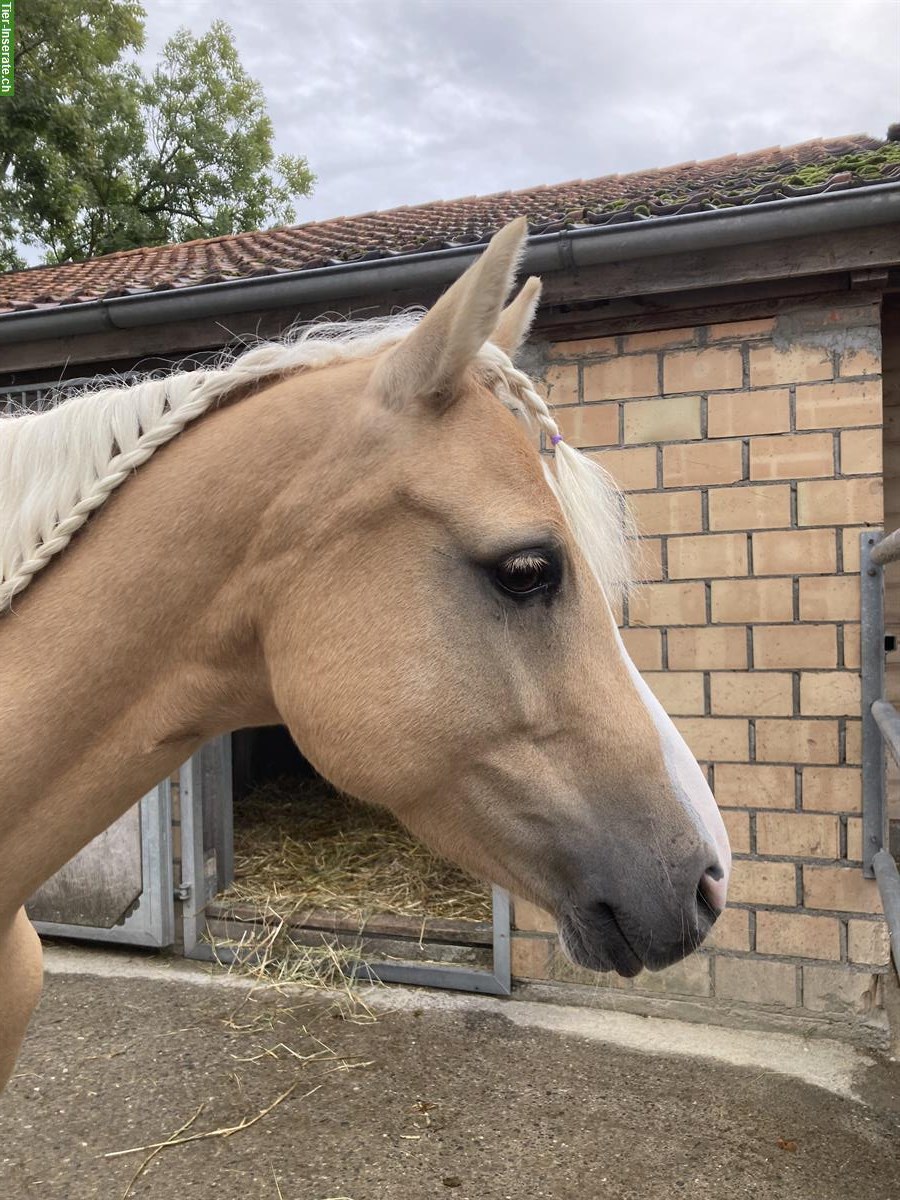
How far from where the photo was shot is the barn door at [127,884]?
4.18 meters

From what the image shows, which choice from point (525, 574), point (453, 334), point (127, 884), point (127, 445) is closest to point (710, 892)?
point (525, 574)

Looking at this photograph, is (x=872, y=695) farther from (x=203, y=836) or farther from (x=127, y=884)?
(x=127, y=884)

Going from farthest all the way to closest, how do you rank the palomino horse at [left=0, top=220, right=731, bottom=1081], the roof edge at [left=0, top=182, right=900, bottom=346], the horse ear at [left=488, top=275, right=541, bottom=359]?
the roof edge at [left=0, top=182, right=900, bottom=346] < the horse ear at [left=488, top=275, right=541, bottom=359] < the palomino horse at [left=0, top=220, right=731, bottom=1081]

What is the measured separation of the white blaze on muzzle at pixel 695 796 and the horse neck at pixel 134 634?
26.6 inches

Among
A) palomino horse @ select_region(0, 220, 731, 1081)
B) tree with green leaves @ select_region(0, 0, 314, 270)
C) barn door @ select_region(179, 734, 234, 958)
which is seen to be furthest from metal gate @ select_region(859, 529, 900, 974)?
tree with green leaves @ select_region(0, 0, 314, 270)

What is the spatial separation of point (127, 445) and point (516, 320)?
Result: 0.75m

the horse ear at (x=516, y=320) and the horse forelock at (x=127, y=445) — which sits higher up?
the horse ear at (x=516, y=320)

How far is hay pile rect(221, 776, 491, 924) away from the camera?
4.26m

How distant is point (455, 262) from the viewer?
3.54 m

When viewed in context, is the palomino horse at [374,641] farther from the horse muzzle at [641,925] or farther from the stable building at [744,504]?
the stable building at [744,504]

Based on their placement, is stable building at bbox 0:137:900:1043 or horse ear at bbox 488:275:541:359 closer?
horse ear at bbox 488:275:541:359

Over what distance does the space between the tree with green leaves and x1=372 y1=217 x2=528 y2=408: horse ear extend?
18.5 meters

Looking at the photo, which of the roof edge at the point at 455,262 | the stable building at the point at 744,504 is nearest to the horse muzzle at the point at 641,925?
the stable building at the point at 744,504

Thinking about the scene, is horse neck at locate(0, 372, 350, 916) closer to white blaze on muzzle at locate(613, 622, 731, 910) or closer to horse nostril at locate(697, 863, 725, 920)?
white blaze on muzzle at locate(613, 622, 731, 910)
